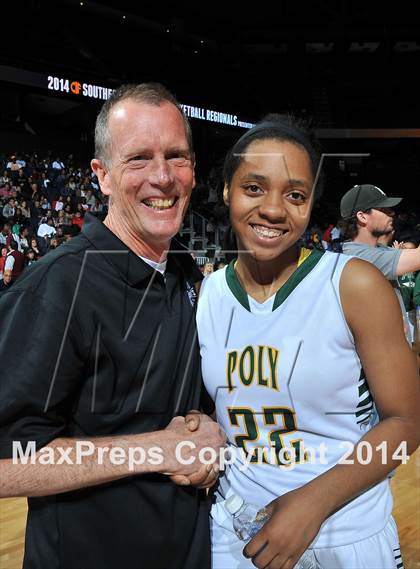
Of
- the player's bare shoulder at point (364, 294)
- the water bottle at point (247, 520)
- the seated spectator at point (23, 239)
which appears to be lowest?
the water bottle at point (247, 520)

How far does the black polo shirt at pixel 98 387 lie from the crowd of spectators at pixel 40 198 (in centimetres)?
849

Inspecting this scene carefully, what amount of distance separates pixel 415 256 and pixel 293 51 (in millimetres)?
17900

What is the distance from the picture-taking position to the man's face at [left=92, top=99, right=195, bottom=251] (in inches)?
49.0

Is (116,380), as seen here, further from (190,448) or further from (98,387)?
(190,448)

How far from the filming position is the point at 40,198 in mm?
12688

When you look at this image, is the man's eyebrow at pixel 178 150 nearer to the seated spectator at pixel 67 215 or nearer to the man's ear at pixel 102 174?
the man's ear at pixel 102 174

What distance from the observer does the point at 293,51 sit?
19.3m

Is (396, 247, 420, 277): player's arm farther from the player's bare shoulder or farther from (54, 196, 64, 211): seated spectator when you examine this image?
(54, 196, 64, 211): seated spectator

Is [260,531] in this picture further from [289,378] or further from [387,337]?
[387,337]

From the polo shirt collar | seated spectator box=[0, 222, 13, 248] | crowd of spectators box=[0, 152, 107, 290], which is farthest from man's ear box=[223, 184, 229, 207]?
seated spectator box=[0, 222, 13, 248]

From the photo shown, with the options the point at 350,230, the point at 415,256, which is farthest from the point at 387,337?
the point at 350,230

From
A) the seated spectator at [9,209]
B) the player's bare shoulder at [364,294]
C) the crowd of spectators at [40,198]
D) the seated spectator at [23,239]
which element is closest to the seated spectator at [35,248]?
the crowd of spectators at [40,198]

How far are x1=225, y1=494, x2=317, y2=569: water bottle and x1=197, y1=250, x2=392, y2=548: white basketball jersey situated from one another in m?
0.02

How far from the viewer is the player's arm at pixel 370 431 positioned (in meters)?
1.00
